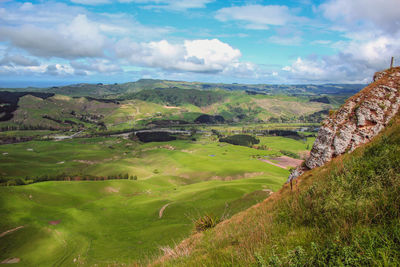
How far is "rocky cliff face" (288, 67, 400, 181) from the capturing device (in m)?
23.9

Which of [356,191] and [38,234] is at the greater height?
[356,191]

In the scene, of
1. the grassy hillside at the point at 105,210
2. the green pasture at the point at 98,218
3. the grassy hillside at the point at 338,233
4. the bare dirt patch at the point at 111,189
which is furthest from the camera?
the bare dirt patch at the point at 111,189

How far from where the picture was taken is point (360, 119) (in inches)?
977

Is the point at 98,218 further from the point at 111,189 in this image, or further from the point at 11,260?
the point at 111,189

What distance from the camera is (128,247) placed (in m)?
59.1

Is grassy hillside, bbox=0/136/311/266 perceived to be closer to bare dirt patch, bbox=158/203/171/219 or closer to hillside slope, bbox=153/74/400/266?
bare dirt patch, bbox=158/203/171/219

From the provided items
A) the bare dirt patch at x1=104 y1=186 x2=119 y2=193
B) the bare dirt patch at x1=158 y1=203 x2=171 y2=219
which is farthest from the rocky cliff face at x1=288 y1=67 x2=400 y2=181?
Result: the bare dirt patch at x1=104 y1=186 x2=119 y2=193

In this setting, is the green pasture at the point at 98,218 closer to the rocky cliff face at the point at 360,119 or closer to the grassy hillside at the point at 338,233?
the rocky cliff face at the point at 360,119

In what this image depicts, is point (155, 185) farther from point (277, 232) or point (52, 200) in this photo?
point (277, 232)

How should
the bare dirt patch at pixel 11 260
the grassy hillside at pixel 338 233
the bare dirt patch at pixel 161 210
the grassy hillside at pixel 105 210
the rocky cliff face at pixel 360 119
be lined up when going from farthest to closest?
1. the bare dirt patch at pixel 161 210
2. the grassy hillside at pixel 105 210
3. the bare dirt patch at pixel 11 260
4. the rocky cliff face at pixel 360 119
5. the grassy hillside at pixel 338 233

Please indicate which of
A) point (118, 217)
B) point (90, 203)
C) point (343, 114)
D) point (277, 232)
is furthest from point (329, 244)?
point (90, 203)

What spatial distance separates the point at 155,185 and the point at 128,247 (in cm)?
7301

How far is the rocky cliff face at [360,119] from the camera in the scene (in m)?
23.9

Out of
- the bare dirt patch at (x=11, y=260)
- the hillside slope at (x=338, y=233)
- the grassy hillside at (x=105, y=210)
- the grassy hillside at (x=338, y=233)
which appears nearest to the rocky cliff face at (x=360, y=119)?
the grassy hillside at (x=105, y=210)
